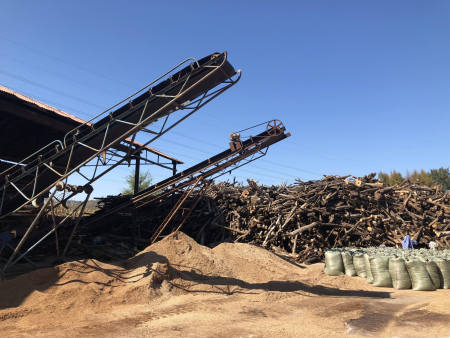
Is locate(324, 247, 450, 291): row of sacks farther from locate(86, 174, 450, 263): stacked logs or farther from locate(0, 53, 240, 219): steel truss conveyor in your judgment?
locate(0, 53, 240, 219): steel truss conveyor

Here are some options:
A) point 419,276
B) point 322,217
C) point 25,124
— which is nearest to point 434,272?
point 419,276

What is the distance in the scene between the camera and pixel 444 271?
8688mm

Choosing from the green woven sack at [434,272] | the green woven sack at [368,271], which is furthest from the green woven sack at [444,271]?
the green woven sack at [368,271]

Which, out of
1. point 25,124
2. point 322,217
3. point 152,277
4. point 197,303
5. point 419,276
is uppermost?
point 25,124

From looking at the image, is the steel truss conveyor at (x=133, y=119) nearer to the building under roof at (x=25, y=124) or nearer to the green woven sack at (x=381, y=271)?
the building under roof at (x=25, y=124)

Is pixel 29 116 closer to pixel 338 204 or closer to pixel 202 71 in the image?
pixel 202 71

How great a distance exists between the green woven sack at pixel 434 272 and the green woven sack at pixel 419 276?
114 mm

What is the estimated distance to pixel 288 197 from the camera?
14820mm

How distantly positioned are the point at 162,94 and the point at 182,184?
17.3 ft

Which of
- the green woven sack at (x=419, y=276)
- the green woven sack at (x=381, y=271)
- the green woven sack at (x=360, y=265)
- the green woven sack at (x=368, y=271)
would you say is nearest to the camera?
the green woven sack at (x=419, y=276)

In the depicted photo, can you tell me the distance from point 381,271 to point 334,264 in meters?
1.79

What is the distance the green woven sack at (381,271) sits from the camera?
906cm

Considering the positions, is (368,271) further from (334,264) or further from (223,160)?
(223,160)

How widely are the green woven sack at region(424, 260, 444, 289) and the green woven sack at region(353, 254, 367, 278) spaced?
6.28 ft
